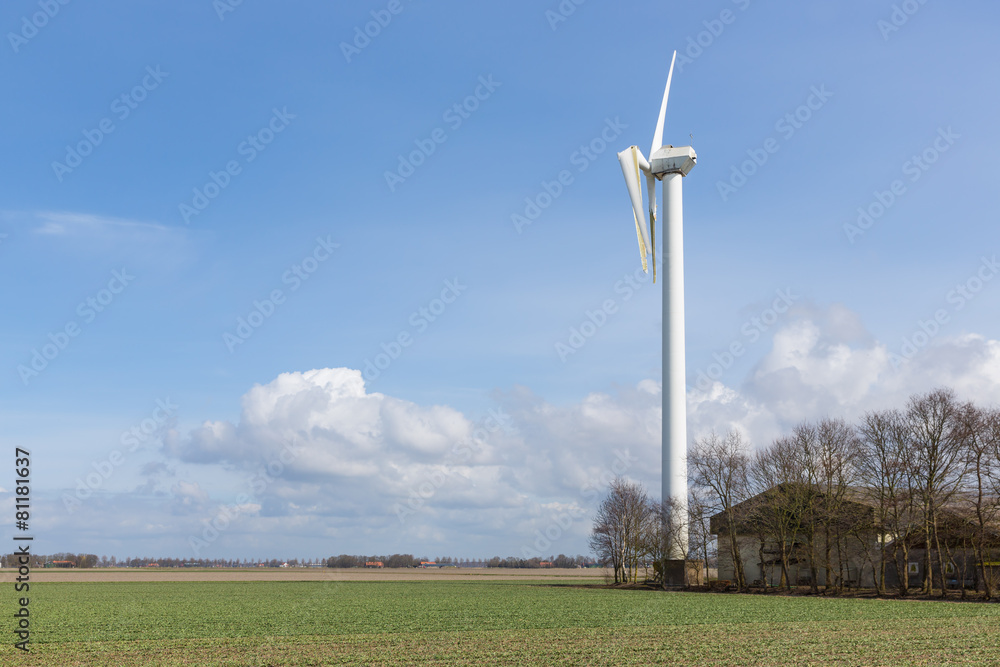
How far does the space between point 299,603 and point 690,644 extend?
3427 cm

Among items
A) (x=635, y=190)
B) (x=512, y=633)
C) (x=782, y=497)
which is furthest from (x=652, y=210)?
(x=512, y=633)

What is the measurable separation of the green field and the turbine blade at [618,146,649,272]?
34.5 m

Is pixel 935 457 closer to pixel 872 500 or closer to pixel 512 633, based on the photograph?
pixel 872 500

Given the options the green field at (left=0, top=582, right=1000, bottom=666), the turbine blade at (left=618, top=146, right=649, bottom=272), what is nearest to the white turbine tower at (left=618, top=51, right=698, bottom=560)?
the turbine blade at (left=618, top=146, right=649, bottom=272)

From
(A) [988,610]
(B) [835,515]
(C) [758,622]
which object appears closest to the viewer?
(C) [758,622]

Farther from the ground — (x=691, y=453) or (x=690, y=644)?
(x=691, y=453)

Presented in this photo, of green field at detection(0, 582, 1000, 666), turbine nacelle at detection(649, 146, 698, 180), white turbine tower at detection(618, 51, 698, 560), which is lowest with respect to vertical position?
green field at detection(0, 582, 1000, 666)

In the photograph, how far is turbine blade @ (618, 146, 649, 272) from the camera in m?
78.7

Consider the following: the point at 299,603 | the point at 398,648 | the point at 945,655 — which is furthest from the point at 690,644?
the point at 299,603

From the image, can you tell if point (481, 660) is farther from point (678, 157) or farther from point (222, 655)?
point (678, 157)

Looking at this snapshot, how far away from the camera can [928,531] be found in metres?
62.8

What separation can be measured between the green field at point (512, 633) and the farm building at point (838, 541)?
10.4 metres

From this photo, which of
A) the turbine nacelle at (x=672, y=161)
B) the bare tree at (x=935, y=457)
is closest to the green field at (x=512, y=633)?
the bare tree at (x=935, y=457)

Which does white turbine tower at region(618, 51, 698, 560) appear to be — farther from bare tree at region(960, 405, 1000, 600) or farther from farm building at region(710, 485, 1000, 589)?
bare tree at region(960, 405, 1000, 600)
